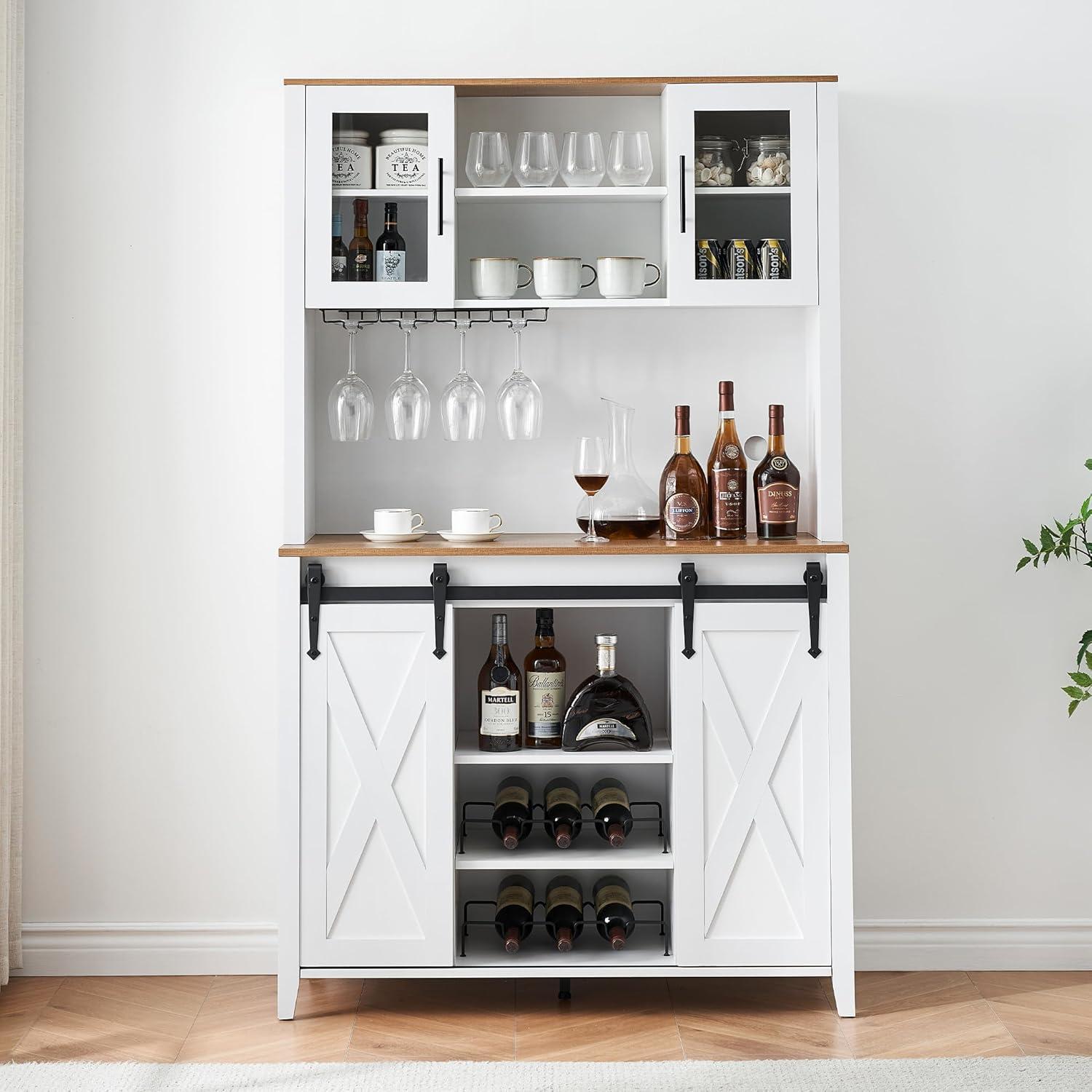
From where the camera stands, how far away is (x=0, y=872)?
263cm

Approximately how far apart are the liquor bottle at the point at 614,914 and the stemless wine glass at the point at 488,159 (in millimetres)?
1606

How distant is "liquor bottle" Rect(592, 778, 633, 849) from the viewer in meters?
2.52

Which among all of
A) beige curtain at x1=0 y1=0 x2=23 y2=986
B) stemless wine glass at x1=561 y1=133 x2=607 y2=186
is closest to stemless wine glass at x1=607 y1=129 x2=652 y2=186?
stemless wine glass at x1=561 y1=133 x2=607 y2=186

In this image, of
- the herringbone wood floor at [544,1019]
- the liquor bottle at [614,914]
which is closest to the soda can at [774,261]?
the liquor bottle at [614,914]

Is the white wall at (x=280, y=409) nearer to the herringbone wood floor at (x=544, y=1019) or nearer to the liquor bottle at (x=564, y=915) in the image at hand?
the herringbone wood floor at (x=544, y=1019)

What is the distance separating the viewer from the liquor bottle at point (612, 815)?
8.27ft

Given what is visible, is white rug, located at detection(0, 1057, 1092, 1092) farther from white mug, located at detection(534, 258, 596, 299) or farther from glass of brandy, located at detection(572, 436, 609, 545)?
white mug, located at detection(534, 258, 596, 299)

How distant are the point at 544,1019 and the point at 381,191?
1.83 meters

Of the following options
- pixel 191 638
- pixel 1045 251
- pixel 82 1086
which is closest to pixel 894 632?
pixel 1045 251

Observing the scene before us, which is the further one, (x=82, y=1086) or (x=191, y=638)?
(x=191, y=638)

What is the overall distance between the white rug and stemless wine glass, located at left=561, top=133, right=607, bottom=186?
1.87 metres

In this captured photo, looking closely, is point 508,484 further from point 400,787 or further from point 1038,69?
point 1038,69

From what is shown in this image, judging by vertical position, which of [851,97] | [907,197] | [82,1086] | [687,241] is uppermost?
[851,97]

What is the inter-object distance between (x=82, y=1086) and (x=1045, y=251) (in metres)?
Answer: 2.78
